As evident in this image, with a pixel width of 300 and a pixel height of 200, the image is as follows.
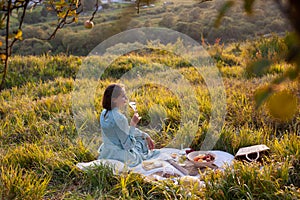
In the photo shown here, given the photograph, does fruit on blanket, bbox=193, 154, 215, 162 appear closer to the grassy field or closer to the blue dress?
→ the grassy field

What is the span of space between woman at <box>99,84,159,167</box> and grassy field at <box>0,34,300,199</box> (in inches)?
7.6

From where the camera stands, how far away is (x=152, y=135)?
363 centimetres

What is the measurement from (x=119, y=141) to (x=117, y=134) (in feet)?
0.21

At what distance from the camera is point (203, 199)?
2.27 m

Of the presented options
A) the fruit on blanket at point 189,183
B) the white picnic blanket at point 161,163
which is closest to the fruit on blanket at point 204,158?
the white picnic blanket at point 161,163

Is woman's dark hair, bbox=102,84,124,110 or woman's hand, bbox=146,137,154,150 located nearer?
woman's dark hair, bbox=102,84,124,110

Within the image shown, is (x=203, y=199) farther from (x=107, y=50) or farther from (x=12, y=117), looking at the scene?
(x=107, y=50)

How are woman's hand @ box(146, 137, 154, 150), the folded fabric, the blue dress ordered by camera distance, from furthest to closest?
woman's hand @ box(146, 137, 154, 150)
the blue dress
the folded fabric

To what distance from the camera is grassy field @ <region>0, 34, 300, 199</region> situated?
234cm

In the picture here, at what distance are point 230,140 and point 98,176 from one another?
46.4 inches

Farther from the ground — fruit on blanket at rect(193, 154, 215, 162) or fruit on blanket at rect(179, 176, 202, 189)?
fruit on blanket at rect(179, 176, 202, 189)

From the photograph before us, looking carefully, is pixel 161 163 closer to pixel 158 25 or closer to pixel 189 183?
pixel 189 183

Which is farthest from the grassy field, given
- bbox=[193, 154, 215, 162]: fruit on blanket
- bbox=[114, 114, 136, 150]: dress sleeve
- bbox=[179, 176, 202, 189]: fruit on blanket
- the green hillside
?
the green hillside

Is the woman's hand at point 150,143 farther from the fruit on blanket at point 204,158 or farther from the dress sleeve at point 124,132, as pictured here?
the fruit on blanket at point 204,158
